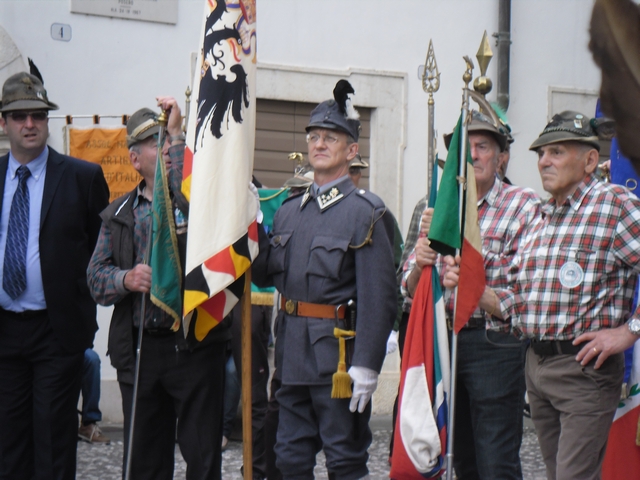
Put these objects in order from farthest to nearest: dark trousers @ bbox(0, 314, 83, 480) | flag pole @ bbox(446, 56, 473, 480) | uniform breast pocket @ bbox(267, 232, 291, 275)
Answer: dark trousers @ bbox(0, 314, 83, 480) → uniform breast pocket @ bbox(267, 232, 291, 275) → flag pole @ bbox(446, 56, 473, 480)

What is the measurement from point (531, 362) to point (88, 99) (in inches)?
221

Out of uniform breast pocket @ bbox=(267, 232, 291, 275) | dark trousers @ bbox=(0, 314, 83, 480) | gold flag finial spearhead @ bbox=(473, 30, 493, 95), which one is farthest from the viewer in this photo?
dark trousers @ bbox=(0, 314, 83, 480)

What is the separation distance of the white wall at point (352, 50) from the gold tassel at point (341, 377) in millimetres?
4710

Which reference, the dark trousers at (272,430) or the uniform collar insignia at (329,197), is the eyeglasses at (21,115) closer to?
the uniform collar insignia at (329,197)

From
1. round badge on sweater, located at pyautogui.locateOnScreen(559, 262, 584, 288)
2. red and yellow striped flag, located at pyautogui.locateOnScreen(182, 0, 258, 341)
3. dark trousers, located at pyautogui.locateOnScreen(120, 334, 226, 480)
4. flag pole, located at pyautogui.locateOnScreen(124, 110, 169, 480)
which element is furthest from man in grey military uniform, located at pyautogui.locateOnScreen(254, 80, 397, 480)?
round badge on sweater, located at pyautogui.locateOnScreen(559, 262, 584, 288)

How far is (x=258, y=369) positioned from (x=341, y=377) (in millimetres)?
2508

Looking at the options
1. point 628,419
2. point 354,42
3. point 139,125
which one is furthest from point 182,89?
point 628,419

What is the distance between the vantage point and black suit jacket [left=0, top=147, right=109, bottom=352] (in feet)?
19.0

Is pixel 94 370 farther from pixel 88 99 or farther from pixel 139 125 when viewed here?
pixel 139 125

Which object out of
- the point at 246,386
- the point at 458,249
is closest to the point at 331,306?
the point at 246,386

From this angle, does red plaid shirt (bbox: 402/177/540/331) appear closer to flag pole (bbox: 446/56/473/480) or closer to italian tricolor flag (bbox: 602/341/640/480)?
flag pole (bbox: 446/56/473/480)

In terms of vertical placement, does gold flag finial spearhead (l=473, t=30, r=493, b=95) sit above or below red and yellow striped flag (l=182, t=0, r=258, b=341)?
above

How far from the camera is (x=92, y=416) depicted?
27.9ft

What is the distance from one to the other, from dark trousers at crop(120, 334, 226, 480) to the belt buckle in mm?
493
